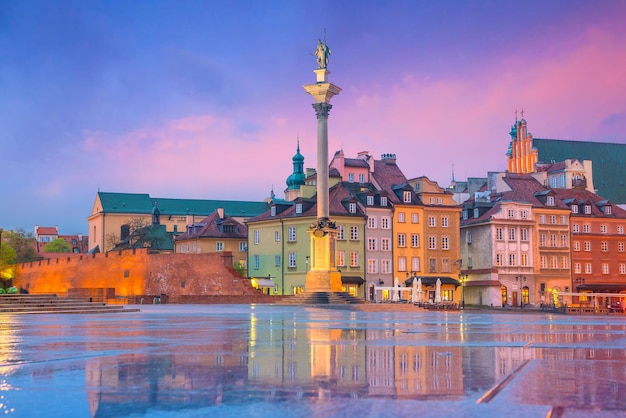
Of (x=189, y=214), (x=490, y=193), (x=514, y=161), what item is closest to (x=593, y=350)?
(x=490, y=193)

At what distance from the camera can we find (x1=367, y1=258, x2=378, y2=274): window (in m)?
75.6

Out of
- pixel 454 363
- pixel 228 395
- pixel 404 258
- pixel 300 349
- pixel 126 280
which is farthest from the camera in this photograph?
pixel 404 258

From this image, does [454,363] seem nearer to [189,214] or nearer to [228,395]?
[228,395]

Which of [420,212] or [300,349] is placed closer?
[300,349]

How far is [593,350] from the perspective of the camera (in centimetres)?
1251

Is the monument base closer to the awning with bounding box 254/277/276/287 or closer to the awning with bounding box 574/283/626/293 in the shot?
the awning with bounding box 254/277/276/287

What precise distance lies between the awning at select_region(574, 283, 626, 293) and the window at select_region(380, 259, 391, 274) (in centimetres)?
1991

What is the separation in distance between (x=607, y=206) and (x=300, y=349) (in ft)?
268

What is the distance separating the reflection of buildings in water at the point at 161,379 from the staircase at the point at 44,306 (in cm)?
2476

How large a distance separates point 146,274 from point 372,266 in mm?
20503

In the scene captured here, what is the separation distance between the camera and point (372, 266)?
75.9 metres

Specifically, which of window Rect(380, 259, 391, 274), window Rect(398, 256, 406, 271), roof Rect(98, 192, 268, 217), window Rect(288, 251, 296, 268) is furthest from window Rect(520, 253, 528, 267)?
roof Rect(98, 192, 268, 217)

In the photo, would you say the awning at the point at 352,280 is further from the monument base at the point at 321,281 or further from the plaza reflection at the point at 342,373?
the plaza reflection at the point at 342,373

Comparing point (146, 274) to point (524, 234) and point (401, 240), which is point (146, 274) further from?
point (524, 234)
